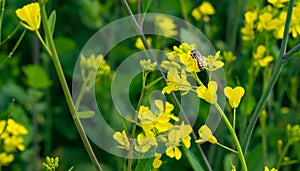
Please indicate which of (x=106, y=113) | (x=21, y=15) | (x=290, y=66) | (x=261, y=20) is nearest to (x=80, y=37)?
(x=106, y=113)

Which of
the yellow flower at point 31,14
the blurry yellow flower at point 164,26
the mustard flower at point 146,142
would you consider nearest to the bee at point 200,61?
the mustard flower at point 146,142

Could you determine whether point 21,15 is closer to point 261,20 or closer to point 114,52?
point 261,20

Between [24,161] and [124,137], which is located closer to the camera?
[124,137]

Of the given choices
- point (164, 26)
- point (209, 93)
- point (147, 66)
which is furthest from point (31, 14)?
Result: point (164, 26)

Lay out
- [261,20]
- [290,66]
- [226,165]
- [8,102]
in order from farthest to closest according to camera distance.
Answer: [8,102], [290,66], [226,165], [261,20]

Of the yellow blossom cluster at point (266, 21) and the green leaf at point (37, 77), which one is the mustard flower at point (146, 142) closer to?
the yellow blossom cluster at point (266, 21)

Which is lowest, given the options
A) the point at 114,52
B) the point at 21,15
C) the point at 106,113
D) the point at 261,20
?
the point at 106,113

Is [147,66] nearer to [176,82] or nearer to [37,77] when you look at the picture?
[176,82]
